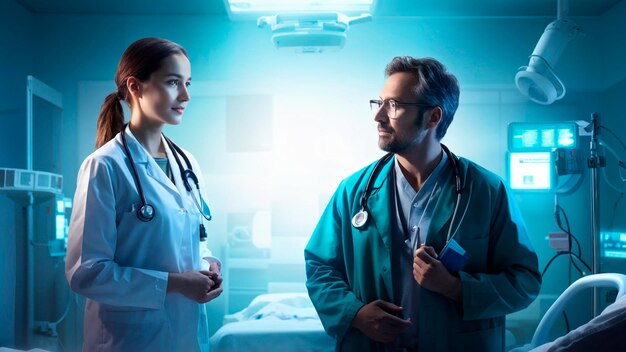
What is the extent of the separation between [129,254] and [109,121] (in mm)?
486

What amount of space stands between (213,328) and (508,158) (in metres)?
2.31

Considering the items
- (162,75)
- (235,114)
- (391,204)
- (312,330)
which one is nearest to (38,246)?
(235,114)

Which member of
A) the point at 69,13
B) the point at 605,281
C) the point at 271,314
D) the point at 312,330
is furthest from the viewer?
the point at 69,13

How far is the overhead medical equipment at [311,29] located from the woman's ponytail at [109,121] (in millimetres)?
1581

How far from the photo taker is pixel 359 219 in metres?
1.67

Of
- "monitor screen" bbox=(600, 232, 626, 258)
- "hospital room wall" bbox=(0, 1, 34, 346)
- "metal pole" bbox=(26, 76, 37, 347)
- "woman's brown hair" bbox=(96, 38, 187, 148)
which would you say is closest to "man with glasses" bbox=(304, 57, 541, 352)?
"woman's brown hair" bbox=(96, 38, 187, 148)

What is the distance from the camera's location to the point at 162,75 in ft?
5.20

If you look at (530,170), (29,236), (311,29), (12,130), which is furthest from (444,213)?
(12,130)

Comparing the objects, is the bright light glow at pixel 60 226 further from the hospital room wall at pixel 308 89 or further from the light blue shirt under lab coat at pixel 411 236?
the light blue shirt under lab coat at pixel 411 236

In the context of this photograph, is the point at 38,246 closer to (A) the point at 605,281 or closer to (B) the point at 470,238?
(B) the point at 470,238

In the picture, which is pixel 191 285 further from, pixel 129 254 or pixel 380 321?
pixel 380 321

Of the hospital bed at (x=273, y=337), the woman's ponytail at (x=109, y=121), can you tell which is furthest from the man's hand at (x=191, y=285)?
the hospital bed at (x=273, y=337)

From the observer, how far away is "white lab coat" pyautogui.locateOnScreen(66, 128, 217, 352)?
4.60 feet

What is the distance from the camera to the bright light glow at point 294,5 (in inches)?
119
